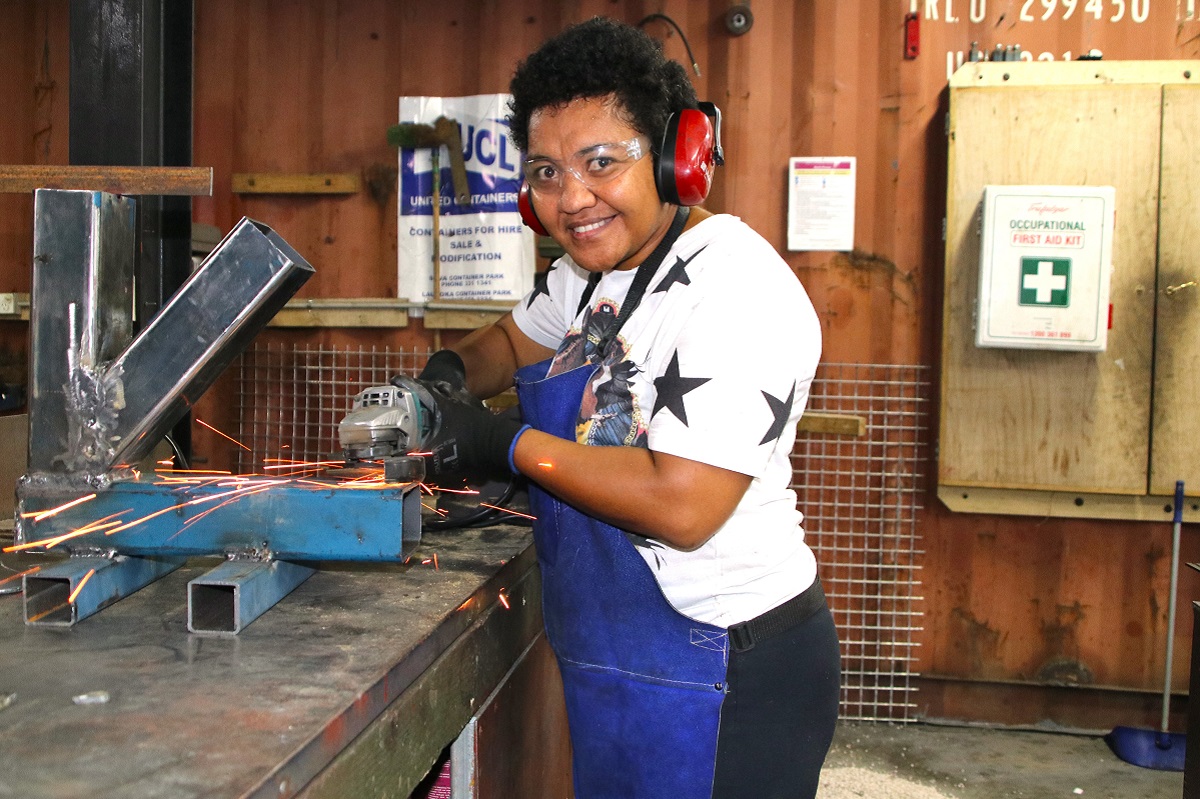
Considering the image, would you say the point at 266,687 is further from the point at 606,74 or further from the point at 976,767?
the point at 976,767

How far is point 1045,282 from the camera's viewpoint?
3340 mm

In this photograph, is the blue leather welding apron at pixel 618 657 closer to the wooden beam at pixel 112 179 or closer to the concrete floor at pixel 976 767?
the wooden beam at pixel 112 179

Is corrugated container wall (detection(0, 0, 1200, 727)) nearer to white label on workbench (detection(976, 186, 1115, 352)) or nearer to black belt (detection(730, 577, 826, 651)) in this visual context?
white label on workbench (detection(976, 186, 1115, 352))

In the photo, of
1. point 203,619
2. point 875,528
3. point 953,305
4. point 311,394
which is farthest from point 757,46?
point 203,619

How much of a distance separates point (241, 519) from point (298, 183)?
289 cm

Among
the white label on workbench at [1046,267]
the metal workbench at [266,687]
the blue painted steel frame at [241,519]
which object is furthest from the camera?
the white label on workbench at [1046,267]

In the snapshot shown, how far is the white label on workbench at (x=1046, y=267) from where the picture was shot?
Result: 3305mm

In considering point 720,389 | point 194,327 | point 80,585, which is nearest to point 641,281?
point 720,389

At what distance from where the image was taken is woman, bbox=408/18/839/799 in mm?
1414

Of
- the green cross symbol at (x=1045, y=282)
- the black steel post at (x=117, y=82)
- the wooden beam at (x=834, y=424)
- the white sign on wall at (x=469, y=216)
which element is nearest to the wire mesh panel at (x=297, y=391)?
the white sign on wall at (x=469, y=216)

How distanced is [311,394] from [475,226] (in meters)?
1.04

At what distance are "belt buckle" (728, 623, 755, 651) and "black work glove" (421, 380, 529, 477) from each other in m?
0.50

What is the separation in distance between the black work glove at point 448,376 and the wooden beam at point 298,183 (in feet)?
7.18

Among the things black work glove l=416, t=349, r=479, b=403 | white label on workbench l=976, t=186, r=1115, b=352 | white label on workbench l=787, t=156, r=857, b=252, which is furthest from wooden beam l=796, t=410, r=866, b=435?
black work glove l=416, t=349, r=479, b=403
